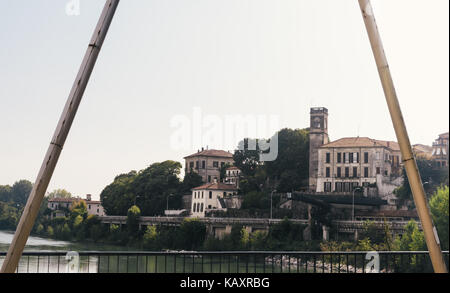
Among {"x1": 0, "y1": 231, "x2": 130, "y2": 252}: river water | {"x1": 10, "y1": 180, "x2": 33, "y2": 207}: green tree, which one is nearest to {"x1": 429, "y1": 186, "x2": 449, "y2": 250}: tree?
{"x1": 0, "y1": 231, "x2": 130, "y2": 252}: river water

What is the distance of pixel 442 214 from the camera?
61.5 ft

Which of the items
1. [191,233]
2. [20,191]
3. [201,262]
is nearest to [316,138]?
[191,233]

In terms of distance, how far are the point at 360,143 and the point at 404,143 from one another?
2023 cm

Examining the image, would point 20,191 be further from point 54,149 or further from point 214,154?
point 214,154

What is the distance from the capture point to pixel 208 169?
14680 mm

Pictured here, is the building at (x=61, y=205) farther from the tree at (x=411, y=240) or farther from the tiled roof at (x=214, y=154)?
the tree at (x=411, y=240)

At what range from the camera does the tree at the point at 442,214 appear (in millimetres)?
18188

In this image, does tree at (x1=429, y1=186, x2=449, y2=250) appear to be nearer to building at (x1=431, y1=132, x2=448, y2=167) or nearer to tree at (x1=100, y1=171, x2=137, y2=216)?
building at (x1=431, y1=132, x2=448, y2=167)

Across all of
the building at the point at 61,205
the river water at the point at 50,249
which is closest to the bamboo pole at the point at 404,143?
the river water at the point at 50,249

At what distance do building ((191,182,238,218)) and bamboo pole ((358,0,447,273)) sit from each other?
11.9 m

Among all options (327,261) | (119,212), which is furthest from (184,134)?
(327,261)

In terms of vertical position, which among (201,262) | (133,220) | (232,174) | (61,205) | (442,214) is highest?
(232,174)

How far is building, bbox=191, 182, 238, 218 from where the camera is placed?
15.0 metres
